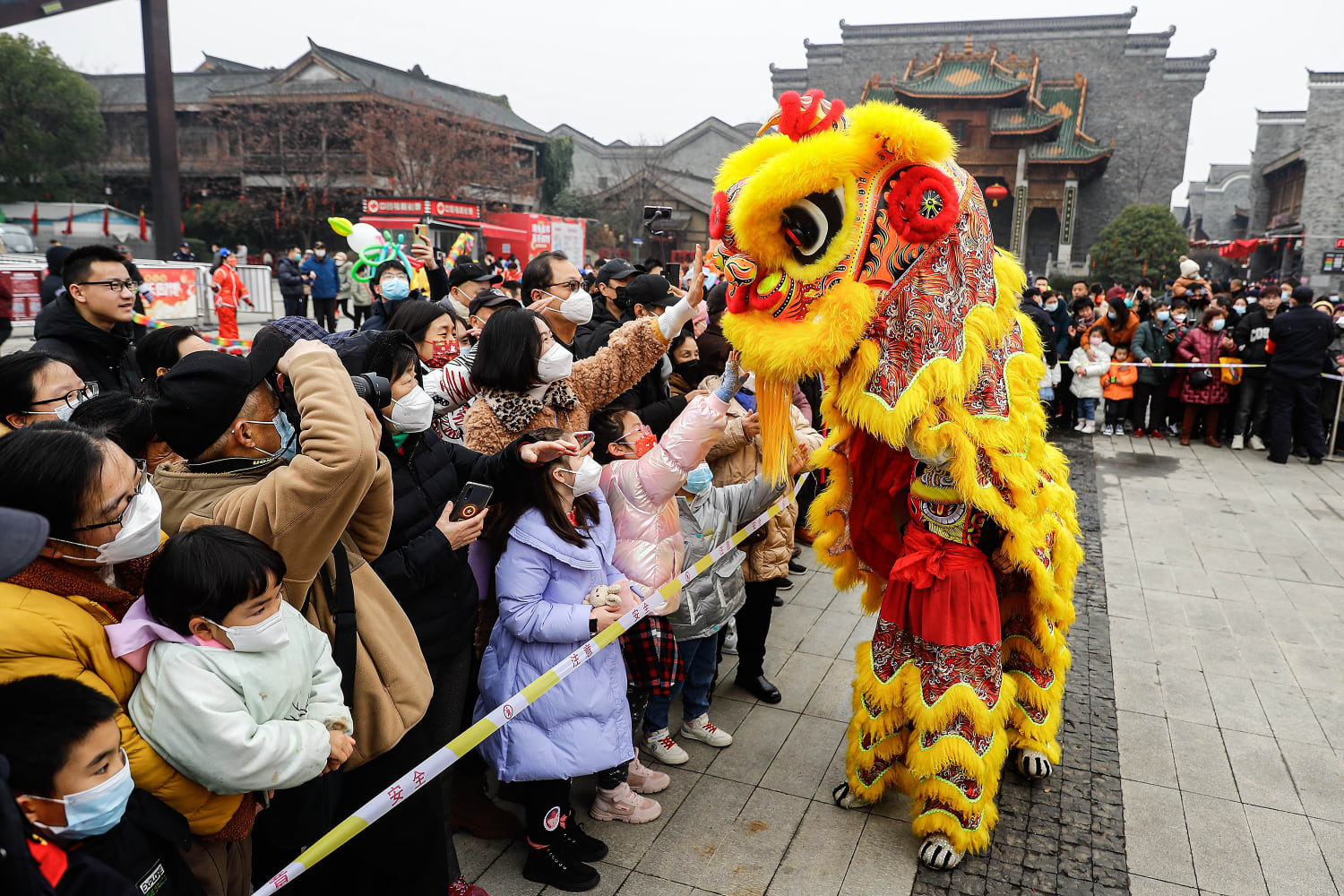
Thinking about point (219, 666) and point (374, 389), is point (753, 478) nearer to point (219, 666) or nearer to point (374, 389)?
point (374, 389)

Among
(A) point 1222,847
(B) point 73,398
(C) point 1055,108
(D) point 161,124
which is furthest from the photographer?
(C) point 1055,108

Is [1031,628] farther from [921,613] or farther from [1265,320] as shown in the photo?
[1265,320]

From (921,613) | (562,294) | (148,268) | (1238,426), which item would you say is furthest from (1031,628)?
(148,268)

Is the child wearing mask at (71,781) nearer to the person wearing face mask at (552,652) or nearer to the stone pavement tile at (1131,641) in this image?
the person wearing face mask at (552,652)

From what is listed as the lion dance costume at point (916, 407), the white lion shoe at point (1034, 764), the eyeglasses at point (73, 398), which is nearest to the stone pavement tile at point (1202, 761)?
the white lion shoe at point (1034, 764)

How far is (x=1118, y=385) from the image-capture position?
33.6ft

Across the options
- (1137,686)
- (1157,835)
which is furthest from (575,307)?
(1137,686)

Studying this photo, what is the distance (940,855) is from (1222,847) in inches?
43.7

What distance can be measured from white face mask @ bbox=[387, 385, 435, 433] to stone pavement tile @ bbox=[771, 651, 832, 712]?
2.38 meters

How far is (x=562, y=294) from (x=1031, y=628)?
262cm

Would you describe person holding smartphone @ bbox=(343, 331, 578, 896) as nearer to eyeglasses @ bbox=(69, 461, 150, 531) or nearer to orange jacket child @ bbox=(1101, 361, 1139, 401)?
eyeglasses @ bbox=(69, 461, 150, 531)

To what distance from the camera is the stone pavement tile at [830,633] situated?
4.65m

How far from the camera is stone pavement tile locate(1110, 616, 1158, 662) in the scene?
4660mm

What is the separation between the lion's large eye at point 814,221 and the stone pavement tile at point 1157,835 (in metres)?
2.44
